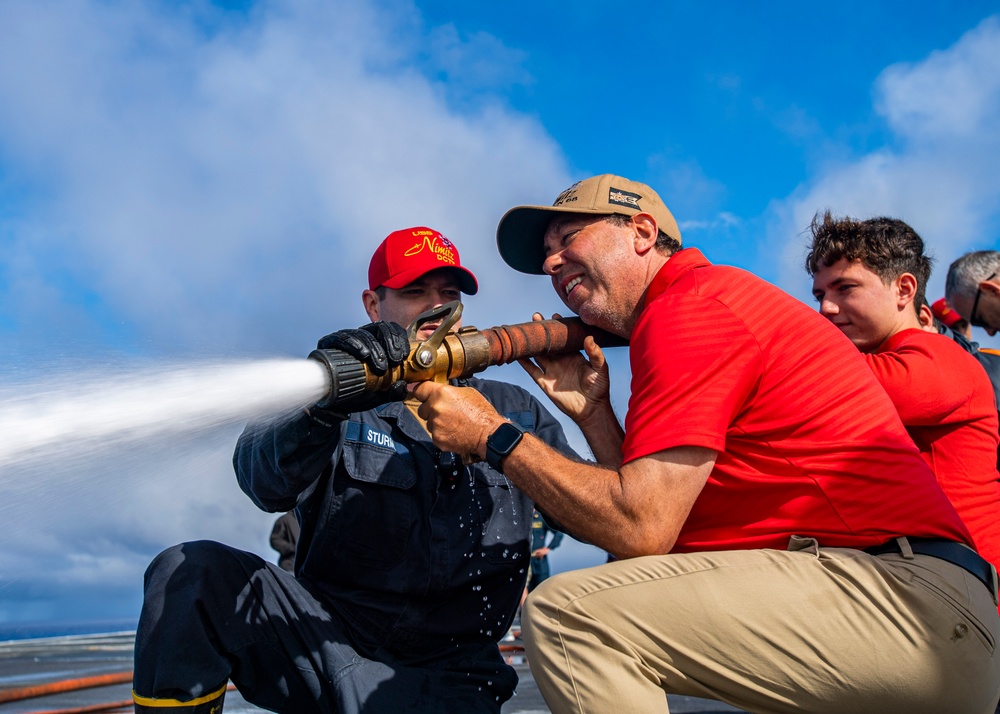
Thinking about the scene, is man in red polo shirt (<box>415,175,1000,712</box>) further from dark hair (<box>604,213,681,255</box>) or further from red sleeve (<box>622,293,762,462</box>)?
dark hair (<box>604,213,681,255</box>)

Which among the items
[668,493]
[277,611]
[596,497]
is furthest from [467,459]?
[277,611]

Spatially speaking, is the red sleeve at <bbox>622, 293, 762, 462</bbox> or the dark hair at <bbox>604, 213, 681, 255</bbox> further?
the dark hair at <bbox>604, 213, 681, 255</bbox>

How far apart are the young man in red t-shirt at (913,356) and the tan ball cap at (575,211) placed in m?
0.75

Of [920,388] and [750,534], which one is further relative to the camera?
[920,388]

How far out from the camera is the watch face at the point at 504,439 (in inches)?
94.6

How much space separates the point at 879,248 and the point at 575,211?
135cm

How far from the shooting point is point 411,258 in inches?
161

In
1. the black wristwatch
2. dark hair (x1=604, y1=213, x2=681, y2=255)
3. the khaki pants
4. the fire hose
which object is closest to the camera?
the khaki pants

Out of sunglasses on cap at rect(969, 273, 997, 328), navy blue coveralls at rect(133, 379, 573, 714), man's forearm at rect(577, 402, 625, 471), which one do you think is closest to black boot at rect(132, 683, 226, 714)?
navy blue coveralls at rect(133, 379, 573, 714)

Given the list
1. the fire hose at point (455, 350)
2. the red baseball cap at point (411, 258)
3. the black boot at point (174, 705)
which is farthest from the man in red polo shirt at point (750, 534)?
the red baseball cap at point (411, 258)

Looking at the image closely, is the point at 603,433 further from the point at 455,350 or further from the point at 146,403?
the point at 146,403

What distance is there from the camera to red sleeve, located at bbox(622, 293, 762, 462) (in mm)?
2158

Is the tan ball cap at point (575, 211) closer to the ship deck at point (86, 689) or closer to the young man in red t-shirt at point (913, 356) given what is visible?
the young man in red t-shirt at point (913, 356)

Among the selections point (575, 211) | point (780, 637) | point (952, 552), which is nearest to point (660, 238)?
point (575, 211)
